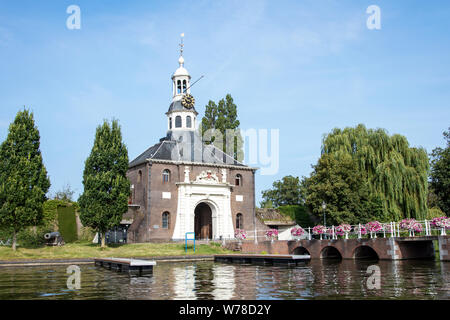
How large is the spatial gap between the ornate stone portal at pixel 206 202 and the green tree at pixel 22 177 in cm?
1362

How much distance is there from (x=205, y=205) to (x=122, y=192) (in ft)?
45.3

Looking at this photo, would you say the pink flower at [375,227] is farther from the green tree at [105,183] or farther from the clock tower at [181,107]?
the clock tower at [181,107]

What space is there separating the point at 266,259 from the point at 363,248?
10.4 m

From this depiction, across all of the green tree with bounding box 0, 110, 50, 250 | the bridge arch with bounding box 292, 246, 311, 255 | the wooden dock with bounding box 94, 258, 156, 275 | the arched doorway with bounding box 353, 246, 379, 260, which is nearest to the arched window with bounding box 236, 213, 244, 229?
the bridge arch with bounding box 292, 246, 311, 255

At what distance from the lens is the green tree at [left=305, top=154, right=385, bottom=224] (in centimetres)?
3769

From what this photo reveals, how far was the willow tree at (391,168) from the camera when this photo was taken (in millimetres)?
36531

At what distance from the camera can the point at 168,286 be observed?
15031 mm

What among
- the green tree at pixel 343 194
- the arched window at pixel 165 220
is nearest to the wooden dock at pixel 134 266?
the arched window at pixel 165 220

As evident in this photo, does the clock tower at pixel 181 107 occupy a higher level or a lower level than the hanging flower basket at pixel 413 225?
higher

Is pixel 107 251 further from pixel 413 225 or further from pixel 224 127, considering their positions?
pixel 224 127

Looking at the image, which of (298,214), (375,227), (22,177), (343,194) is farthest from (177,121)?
(375,227)

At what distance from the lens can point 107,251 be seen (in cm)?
3300
